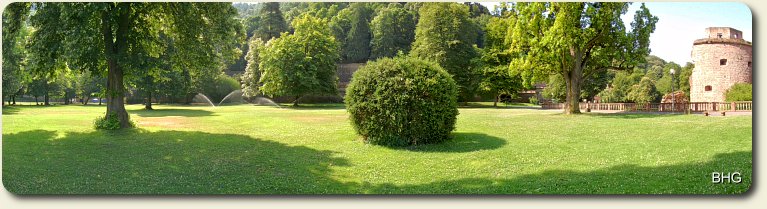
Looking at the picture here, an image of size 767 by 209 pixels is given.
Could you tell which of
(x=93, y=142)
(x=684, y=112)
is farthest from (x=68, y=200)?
(x=684, y=112)

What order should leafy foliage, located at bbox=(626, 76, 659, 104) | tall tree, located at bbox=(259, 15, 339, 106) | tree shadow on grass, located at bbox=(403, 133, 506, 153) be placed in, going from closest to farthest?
1. tree shadow on grass, located at bbox=(403, 133, 506, 153)
2. tall tree, located at bbox=(259, 15, 339, 106)
3. leafy foliage, located at bbox=(626, 76, 659, 104)

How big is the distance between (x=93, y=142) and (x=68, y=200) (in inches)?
122

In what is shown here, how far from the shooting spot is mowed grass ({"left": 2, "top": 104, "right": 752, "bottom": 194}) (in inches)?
273

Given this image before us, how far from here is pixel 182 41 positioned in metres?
12.7

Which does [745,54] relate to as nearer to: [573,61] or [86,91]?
[573,61]

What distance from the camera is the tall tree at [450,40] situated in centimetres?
2791

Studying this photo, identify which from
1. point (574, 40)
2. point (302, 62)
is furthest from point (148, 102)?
point (574, 40)

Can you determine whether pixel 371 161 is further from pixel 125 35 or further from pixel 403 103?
pixel 125 35

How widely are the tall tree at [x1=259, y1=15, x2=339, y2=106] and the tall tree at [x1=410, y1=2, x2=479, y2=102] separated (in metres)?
6.04

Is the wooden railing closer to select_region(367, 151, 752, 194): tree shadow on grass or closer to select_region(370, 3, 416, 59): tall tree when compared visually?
select_region(367, 151, 752, 194): tree shadow on grass

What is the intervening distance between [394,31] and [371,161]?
25377mm

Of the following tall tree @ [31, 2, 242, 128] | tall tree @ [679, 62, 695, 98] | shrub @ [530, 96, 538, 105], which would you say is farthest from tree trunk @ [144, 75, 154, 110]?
shrub @ [530, 96, 538, 105]

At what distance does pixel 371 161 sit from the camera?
8.41 metres
